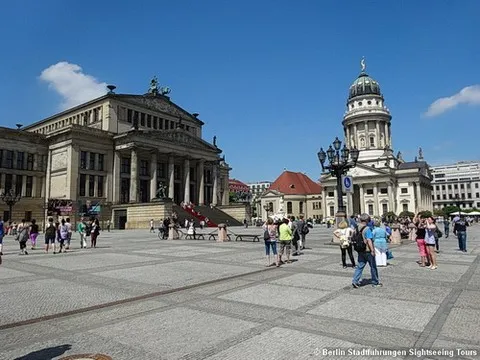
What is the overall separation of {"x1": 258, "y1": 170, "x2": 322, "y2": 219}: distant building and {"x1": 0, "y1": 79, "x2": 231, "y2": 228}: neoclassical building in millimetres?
43856

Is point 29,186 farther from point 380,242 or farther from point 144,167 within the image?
point 380,242

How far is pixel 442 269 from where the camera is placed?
497 inches

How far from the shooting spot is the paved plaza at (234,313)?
5176mm

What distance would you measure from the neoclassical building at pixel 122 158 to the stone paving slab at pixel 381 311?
1732 inches

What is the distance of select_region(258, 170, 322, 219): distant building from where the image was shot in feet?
369

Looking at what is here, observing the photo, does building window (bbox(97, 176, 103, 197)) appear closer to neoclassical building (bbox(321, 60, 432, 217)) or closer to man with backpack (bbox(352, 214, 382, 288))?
man with backpack (bbox(352, 214, 382, 288))

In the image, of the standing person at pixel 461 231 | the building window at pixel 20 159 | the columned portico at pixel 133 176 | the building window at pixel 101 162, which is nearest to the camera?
the standing person at pixel 461 231

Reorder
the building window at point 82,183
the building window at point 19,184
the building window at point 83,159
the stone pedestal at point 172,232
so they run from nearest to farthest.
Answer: the stone pedestal at point 172,232, the building window at point 19,184, the building window at point 82,183, the building window at point 83,159

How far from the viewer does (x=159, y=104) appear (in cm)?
6919

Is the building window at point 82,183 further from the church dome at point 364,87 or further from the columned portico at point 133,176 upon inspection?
the church dome at point 364,87

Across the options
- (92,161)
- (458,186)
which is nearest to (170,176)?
(92,161)

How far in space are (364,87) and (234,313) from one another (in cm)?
12093

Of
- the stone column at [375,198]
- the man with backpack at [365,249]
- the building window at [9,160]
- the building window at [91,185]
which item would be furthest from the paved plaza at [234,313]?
the stone column at [375,198]

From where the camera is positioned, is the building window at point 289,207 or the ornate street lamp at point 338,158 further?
the building window at point 289,207
